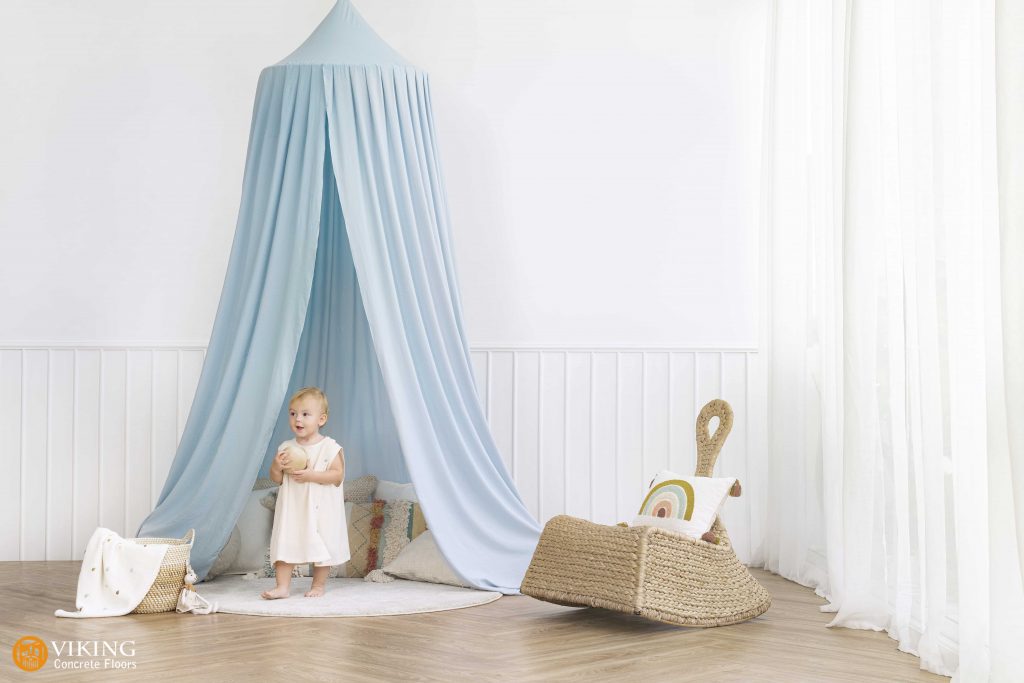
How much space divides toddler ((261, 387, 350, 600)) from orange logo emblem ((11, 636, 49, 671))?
0.86 meters

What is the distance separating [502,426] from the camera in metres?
5.01

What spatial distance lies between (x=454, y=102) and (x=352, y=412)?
57.8 inches

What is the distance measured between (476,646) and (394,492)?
137 cm

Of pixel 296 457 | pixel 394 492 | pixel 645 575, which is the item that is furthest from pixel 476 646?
pixel 394 492

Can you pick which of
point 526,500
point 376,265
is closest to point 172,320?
point 376,265

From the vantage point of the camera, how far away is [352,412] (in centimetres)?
471

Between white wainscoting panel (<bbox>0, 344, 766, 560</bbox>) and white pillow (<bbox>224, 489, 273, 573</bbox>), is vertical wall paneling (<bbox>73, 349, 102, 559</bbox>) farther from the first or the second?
white pillow (<bbox>224, 489, 273, 573</bbox>)

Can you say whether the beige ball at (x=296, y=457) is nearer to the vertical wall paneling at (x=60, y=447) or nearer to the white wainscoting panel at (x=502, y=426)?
the white wainscoting panel at (x=502, y=426)

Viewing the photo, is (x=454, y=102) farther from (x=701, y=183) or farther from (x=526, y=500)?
(x=526, y=500)

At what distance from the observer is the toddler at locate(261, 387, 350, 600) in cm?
397

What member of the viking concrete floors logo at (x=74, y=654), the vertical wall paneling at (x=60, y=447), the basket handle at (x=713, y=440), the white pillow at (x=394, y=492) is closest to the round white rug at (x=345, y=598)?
the white pillow at (x=394, y=492)

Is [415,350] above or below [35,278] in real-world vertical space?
below

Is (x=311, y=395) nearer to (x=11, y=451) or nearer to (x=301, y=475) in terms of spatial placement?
(x=301, y=475)

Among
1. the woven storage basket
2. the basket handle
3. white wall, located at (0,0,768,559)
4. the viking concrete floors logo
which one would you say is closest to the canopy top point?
white wall, located at (0,0,768,559)
